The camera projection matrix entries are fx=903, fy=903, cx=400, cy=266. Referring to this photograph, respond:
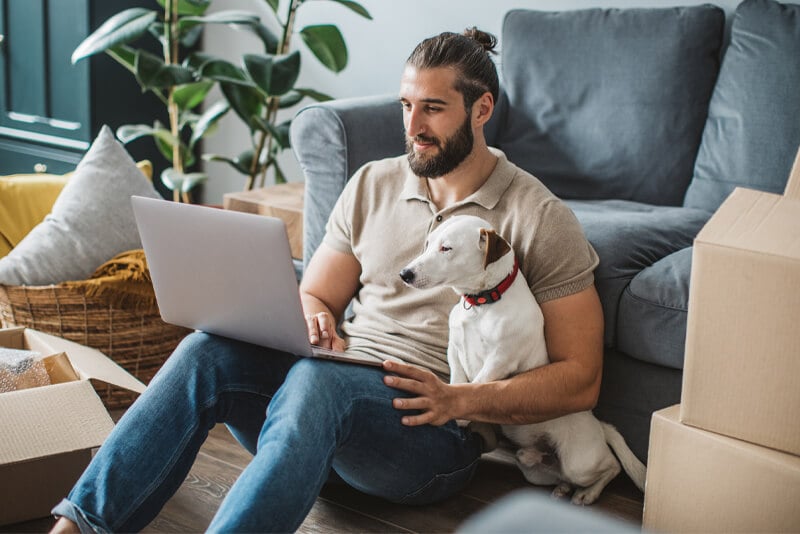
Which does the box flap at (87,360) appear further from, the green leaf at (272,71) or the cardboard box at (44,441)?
the green leaf at (272,71)

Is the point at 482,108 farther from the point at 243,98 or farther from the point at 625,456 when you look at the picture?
the point at 243,98

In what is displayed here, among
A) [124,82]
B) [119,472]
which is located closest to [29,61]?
[124,82]

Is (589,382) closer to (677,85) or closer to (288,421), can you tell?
(288,421)

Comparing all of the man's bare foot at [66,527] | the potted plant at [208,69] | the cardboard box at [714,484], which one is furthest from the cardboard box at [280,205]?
the cardboard box at [714,484]

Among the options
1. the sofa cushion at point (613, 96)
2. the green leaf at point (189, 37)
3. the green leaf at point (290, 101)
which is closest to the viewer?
the sofa cushion at point (613, 96)

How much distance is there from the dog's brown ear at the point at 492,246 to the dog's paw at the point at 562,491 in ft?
1.87

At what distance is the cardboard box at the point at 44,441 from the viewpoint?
5.24 feet

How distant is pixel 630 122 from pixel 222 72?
131 centimetres

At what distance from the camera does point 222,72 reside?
2924 mm

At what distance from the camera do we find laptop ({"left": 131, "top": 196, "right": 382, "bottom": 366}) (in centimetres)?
138

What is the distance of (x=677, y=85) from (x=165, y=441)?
5.47 ft

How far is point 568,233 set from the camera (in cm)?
163

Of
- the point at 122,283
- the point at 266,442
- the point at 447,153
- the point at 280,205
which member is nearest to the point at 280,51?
the point at 280,205

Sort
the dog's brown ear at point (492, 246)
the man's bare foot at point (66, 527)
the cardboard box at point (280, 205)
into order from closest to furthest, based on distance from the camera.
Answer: the man's bare foot at point (66, 527) < the dog's brown ear at point (492, 246) < the cardboard box at point (280, 205)
